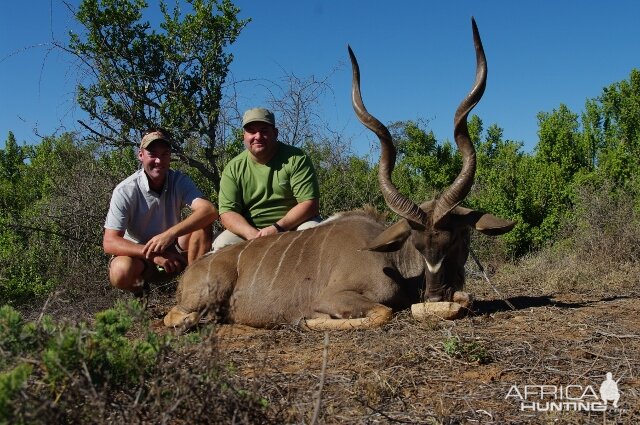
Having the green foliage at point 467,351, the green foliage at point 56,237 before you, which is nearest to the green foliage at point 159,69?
the green foliage at point 56,237

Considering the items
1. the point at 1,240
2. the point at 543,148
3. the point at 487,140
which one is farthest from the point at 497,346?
the point at 487,140

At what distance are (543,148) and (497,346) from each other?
6.27 m

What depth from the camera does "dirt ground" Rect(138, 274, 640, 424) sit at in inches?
93.7

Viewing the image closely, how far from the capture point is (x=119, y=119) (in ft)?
22.4

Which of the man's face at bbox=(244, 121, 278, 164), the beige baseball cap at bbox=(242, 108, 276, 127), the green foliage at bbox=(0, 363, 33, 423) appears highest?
the beige baseball cap at bbox=(242, 108, 276, 127)

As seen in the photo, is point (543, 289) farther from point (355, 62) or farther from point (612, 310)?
point (355, 62)

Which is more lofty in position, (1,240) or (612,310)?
(1,240)

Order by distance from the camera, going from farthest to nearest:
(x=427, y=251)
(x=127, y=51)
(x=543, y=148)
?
(x=543, y=148) < (x=127, y=51) < (x=427, y=251)

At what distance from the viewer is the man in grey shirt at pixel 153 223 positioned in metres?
4.78

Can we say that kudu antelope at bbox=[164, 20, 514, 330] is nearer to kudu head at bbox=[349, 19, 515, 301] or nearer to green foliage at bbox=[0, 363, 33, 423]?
kudu head at bbox=[349, 19, 515, 301]

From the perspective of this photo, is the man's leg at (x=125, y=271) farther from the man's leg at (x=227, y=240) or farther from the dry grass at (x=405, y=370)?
the man's leg at (x=227, y=240)

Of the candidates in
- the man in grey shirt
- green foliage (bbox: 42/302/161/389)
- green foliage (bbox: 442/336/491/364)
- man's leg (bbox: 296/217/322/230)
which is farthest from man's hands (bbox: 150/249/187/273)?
green foliage (bbox: 42/302/161/389)

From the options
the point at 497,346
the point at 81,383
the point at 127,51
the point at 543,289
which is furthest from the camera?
the point at 127,51

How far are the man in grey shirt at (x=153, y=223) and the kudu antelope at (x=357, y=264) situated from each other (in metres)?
0.28
